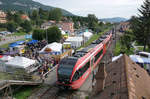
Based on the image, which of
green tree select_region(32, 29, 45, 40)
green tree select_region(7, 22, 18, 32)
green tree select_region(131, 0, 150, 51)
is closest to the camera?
green tree select_region(131, 0, 150, 51)

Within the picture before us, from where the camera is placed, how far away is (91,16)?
120 metres

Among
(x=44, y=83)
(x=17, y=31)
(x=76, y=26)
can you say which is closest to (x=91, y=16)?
(x=76, y=26)

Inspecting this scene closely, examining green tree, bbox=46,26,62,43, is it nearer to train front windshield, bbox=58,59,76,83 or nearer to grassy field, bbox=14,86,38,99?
grassy field, bbox=14,86,38,99

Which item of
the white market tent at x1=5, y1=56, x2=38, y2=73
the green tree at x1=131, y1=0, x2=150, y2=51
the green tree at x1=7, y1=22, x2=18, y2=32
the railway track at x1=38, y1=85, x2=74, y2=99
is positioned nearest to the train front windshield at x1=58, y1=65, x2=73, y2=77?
the railway track at x1=38, y1=85, x2=74, y2=99

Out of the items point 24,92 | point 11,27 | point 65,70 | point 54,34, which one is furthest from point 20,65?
point 11,27

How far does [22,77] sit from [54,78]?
4.54 meters

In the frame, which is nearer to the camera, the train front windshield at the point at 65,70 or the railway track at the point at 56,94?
the train front windshield at the point at 65,70

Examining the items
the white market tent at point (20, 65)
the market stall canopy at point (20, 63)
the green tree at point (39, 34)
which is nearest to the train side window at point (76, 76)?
the white market tent at point (20, 65)

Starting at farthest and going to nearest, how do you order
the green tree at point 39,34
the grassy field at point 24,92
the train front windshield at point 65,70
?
the green tree at point 39,34, the grassy field at point 24,92, the train front windshield at point 65,70

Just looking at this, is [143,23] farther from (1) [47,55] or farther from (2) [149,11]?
(1) [47,55]

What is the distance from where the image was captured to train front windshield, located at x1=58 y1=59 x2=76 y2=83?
12125mm

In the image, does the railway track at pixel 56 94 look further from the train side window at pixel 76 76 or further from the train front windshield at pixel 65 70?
the train front windshield at pixel 65 70

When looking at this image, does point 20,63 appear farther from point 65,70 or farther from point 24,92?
point 65,70

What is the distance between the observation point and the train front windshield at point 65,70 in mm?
12125
